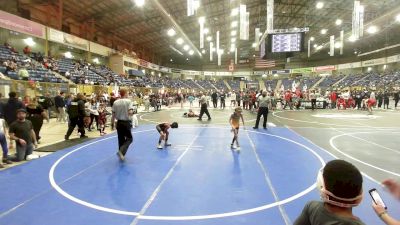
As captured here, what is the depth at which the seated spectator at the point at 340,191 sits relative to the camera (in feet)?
4.76

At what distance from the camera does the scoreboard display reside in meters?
17.2

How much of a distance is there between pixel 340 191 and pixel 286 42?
56.4 feet

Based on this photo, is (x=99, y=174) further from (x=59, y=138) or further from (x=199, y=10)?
(x=199, y=10)

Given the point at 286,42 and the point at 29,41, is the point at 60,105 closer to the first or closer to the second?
the point at 286,42

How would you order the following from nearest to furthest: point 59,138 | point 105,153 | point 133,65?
1. point 105,153
2. point 59,138
3. point 133,65

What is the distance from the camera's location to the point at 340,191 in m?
1.47

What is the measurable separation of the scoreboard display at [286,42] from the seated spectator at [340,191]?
55.8ft

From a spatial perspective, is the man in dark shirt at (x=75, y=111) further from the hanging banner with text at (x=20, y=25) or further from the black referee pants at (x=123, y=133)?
the hanging banner with text at (x=20, y=25)

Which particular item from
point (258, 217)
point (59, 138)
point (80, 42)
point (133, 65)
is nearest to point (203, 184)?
point (258, 217)

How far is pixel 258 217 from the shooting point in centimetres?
417

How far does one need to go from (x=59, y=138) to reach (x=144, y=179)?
669cm

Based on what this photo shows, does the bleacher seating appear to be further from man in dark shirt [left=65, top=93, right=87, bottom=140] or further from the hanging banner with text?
man in dark shirt [left=65, top=93, right=87, bottom=140]

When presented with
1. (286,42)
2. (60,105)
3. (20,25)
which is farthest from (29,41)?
(286,42)

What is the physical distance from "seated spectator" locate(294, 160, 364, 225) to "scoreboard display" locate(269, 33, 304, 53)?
1700 centimetres
